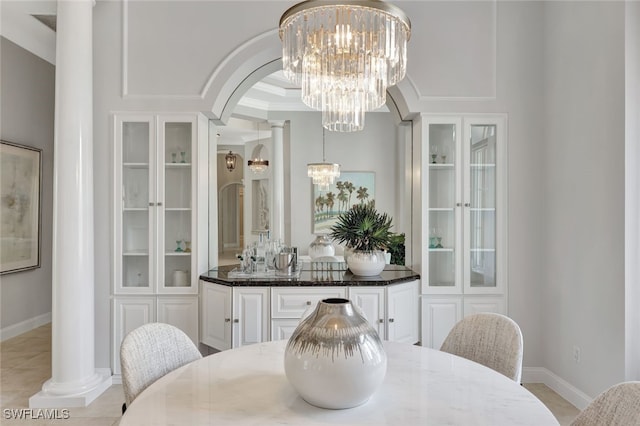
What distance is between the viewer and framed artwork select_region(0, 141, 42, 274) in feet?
14.4

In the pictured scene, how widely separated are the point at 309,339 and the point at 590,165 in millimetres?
2563

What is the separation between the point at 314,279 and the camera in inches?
128

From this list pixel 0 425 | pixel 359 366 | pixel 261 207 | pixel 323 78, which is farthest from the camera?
pixel 261 207

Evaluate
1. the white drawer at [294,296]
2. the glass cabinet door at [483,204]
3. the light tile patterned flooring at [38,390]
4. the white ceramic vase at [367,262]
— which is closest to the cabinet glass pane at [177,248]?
the white drawer at [294,296]

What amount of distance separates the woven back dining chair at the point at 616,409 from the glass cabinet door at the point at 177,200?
2839mm

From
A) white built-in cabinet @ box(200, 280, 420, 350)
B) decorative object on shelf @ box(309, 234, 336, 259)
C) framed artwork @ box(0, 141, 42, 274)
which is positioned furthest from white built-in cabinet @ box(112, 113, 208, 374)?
framed artwork @ box(0, 141, 42, 274)

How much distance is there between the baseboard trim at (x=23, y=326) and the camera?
14.5 ft

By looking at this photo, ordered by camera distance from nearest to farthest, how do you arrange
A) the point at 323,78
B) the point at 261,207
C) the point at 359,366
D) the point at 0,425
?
the point at 359,366 < the point at 323,78 < the point at 0,425 < the point at 261,207

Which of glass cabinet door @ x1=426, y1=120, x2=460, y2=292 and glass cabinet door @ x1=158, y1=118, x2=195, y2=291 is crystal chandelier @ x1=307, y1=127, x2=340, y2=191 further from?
glass cabinet door @ x1=158, y1=118, x2=195, y2=291

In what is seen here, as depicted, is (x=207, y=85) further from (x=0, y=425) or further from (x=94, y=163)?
(x=0, y=425)

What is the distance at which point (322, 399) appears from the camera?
1.22 metres

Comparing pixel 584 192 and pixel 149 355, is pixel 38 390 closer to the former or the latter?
pixel 149 355

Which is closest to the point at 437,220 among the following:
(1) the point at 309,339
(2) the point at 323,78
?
(2) the point at 323,78

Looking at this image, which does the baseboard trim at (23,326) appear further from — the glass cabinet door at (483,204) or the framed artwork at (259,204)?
the glass cabinet door at (483,204)
